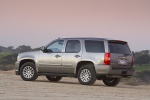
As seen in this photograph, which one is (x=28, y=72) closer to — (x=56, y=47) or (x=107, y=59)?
(x=56, y=47)

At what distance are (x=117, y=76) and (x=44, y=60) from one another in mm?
3113

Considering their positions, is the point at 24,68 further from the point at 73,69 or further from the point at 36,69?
the point at 73,69

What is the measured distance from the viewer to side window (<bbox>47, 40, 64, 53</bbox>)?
675 inches

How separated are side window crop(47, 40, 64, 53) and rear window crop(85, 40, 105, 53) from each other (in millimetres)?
1201

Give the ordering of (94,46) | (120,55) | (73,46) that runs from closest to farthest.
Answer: (120,55)
(94,46)
(73,46)

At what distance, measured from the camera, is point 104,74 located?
15805 millimetres

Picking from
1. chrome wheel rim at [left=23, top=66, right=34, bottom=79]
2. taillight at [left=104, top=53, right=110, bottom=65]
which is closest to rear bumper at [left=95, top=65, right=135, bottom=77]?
taillight at [left=104, top=53, right=110, bottom=65]

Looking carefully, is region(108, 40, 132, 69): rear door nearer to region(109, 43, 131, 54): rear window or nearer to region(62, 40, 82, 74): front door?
region(109, 43, 131, 54): rear window

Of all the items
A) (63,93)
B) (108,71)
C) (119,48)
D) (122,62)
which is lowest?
(63,93)

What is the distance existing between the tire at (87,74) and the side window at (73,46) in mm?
773

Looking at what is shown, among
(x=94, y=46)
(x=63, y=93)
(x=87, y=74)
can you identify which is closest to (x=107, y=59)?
(x=94, y=46)

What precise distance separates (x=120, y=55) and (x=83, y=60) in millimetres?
1370

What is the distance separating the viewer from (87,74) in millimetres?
16141

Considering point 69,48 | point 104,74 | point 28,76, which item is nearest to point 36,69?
point 28,76
